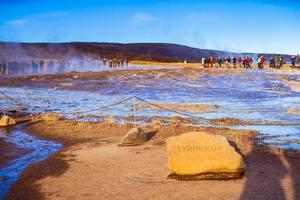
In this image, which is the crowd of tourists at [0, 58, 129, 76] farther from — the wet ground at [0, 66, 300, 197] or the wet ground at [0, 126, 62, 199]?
the wet ground at [0, 126, 62, 199]

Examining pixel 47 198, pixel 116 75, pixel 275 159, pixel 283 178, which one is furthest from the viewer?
pixel 116 75

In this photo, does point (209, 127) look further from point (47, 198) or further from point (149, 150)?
point (47, 198)

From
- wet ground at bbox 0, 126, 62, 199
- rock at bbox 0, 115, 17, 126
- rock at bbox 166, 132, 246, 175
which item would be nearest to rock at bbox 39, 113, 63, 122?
rock at bbox 0, 115, 17, 126

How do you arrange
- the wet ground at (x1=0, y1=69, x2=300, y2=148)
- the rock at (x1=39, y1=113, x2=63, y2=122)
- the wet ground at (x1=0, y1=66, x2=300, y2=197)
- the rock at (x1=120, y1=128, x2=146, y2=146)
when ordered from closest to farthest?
the rock at (x1=120, y1=128, x2=146, y2=146) → the wet ground at (x1=0, y1=66, x2=300, y2=197) → the wet ground at (x1=0, y1=69, x2=300, y2=148) → the rock at (x1=39, y1=113, x2=63, y2=122)

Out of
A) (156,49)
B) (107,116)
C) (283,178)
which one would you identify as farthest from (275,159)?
(156,49)

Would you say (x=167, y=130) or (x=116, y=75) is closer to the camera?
(x=167, y=130)

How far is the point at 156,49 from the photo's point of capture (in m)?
115

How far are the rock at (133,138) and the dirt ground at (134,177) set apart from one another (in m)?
0.24

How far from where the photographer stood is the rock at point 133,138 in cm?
1056

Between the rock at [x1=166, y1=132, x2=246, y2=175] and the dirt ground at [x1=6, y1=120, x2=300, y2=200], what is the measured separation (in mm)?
266

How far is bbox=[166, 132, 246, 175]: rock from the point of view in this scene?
298 inches

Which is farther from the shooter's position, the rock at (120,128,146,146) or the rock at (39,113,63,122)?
the rock at (39,113,63,122)

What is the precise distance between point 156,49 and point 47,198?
359 ft

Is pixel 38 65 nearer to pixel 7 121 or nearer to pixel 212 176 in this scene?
Answer: pixel 7 121
